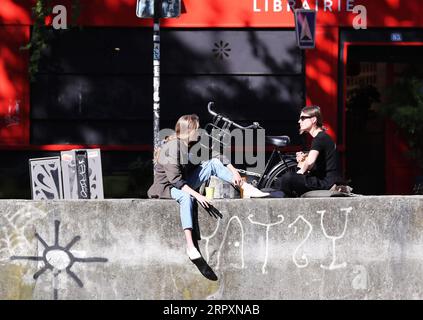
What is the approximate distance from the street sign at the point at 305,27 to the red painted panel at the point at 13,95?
14.2 ft

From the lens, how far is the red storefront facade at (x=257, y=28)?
13797mm

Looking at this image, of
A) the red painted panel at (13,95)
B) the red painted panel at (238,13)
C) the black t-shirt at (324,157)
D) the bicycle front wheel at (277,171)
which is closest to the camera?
the black t-shirt at (324,157)

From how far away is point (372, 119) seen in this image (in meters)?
15.2

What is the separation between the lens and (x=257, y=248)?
7.19 metres

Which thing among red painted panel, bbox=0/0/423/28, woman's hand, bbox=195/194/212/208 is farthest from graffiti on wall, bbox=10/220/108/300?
red painted panel, bbox=0/0/423/28

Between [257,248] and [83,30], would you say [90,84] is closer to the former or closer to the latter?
[83,30]

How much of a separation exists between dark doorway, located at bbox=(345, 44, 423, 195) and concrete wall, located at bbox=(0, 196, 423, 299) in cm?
732

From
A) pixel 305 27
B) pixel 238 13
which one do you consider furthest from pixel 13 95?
pixel 305 27

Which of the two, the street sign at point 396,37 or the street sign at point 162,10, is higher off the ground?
the street sign at point 162,10

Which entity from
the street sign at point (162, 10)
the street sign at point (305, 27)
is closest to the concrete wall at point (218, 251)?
the street sign at point (162, 10)

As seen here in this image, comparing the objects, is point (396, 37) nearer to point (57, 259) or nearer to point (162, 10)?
point (162, 10)

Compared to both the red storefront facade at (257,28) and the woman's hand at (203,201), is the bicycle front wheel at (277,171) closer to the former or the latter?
the red storefront facade at (257,28)

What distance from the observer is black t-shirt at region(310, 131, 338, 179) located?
334 inches
